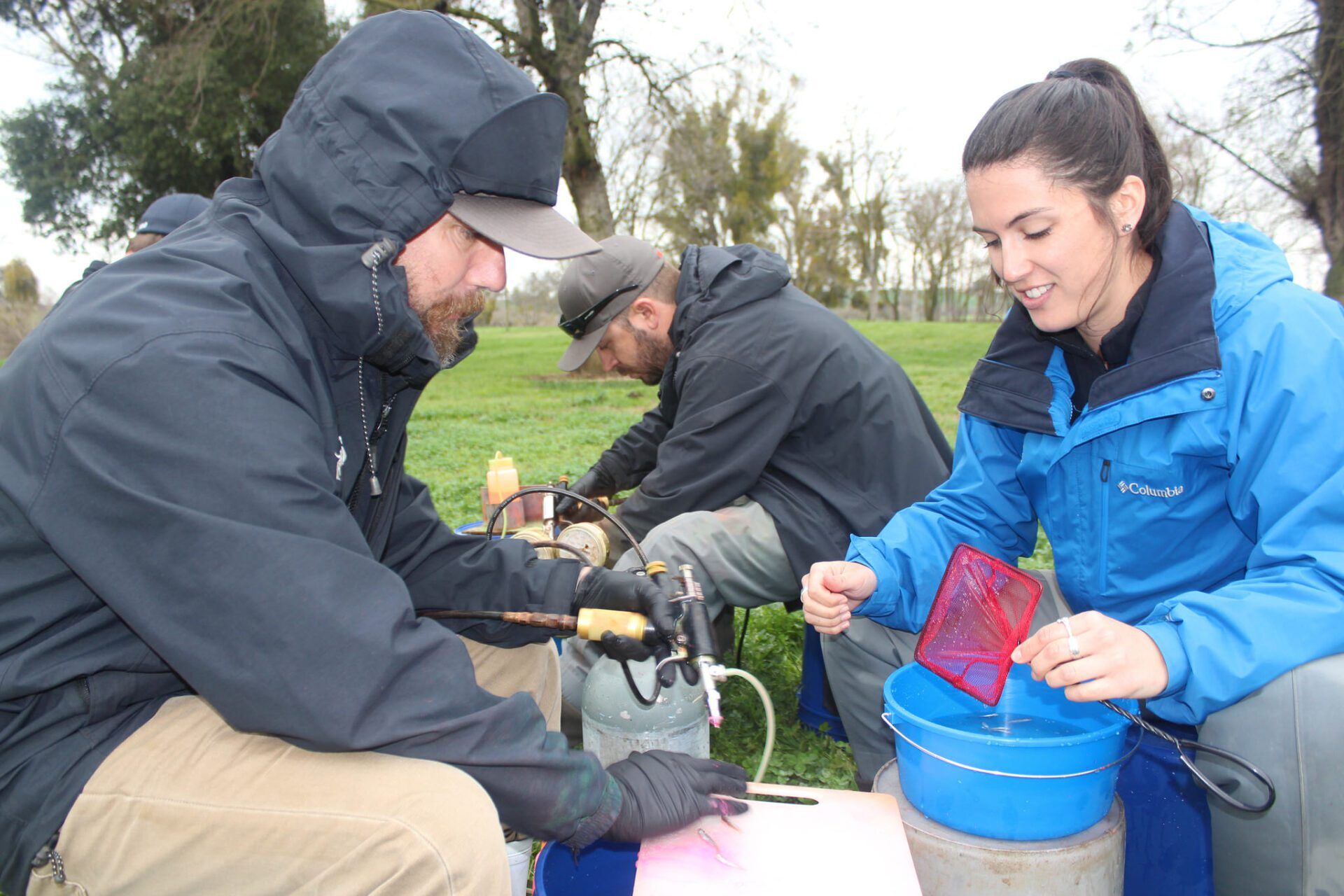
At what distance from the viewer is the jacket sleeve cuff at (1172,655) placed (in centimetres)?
172

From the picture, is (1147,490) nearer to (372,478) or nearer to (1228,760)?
(1228,760)

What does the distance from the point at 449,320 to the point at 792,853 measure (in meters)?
1.39

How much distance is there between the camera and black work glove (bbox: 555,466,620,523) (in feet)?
12.7

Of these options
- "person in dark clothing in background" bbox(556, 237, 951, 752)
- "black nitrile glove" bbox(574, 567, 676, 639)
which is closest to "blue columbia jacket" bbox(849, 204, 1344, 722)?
"black nitrile glove" bbox(574, 567, 676, 639)

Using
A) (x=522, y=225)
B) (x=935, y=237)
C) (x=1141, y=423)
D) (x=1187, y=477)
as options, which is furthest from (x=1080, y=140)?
(x=935, y=237)

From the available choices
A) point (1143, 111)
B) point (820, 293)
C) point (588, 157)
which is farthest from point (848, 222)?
point (1143, 111)

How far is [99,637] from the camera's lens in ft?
5.41

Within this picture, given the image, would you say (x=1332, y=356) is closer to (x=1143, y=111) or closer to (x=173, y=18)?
(x=1143, y=111)

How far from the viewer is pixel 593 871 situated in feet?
7.14

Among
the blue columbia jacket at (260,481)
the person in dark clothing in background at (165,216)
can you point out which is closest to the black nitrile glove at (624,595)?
the blue columbia jacket at (260,481)

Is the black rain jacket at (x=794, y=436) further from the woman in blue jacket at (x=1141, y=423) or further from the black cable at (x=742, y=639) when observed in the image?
the woman in blue jacket at (x=1141, y=423)

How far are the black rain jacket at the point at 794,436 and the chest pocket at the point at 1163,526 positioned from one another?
3.64ft

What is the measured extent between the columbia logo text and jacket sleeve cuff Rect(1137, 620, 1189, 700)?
0.46m

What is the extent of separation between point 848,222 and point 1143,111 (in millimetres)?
46188
